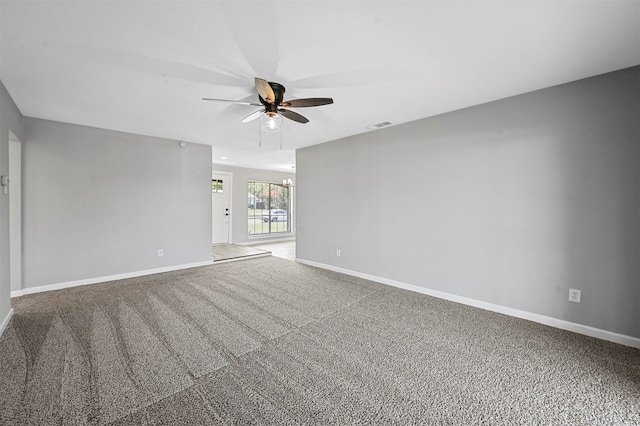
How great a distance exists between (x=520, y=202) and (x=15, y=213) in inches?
242

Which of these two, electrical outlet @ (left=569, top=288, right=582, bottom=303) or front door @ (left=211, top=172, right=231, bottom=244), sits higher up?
front door @ (left=211, top=172, right=231, bottom=244)

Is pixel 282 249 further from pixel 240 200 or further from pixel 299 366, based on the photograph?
pixel 299 366

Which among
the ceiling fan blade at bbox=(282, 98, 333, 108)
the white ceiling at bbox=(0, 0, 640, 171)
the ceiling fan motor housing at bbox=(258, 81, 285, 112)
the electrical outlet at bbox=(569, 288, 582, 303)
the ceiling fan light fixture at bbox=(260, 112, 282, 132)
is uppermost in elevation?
the white ceiling at bbox=(0, 0, 640, 171)

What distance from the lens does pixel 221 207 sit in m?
7.66

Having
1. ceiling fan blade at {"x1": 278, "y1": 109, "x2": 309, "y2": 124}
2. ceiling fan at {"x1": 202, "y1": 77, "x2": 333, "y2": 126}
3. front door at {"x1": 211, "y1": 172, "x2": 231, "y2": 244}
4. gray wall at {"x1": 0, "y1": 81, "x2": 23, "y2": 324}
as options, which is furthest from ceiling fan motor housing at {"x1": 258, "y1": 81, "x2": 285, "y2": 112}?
front door at {"x1": 211, "y1": 172, "x2": 231, "y2": 244}

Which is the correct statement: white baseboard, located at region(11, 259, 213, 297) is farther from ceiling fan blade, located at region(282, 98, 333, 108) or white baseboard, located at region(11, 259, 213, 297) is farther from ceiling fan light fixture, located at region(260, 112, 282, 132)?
ceiling fan blade, located at region(282, 98, 333, 108)

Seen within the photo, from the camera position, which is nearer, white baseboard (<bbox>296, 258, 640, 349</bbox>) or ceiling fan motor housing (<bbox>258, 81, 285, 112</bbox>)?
white baseboard (<bbox>296, 258, 640, 349</bbox>)

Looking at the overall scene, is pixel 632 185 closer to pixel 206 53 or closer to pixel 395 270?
pixel 395 270

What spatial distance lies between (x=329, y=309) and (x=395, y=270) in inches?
55.6

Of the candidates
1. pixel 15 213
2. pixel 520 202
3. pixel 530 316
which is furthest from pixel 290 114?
pixel 15 213

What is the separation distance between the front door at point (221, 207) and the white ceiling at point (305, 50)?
14.1 feet

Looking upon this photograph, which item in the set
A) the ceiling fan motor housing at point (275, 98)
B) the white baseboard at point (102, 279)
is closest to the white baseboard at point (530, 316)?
the ceiling fan motor housing at point (275, 98)

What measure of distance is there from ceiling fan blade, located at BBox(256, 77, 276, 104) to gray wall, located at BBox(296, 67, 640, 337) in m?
2.18

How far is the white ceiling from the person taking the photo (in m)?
1.66
